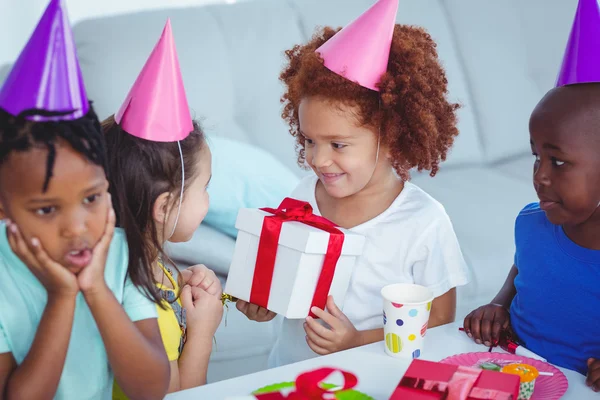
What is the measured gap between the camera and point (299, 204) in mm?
1329

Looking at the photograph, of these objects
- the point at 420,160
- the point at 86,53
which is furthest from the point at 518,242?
the point at 86,53

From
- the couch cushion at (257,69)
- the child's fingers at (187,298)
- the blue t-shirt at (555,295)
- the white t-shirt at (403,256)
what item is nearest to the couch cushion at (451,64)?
the couch cushion at (257,69)

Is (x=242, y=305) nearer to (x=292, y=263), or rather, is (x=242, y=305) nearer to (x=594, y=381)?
(x=292, y=263)

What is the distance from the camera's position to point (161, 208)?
1144 millimetres

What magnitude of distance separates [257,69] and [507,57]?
50.1 inches

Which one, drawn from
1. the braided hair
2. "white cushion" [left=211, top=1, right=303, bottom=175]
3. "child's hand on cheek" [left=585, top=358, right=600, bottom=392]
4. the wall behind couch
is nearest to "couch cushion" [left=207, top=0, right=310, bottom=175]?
"white cushion" [left=211, top=1, right=303, bottom=175]

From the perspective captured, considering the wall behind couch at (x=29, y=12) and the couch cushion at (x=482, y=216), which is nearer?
the couch cushion at (x=482, y=216)

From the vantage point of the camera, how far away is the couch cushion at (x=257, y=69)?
259cm

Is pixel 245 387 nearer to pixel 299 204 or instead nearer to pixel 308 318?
pixel 308 318

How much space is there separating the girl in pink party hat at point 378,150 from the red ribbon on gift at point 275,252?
0.06 meters

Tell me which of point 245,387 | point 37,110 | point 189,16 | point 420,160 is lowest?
point 245,387

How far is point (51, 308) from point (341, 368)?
0.47m

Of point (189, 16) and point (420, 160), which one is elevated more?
point (189, 16)

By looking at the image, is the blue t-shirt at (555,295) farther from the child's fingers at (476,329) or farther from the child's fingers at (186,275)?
the child's fingers at (186,275)
